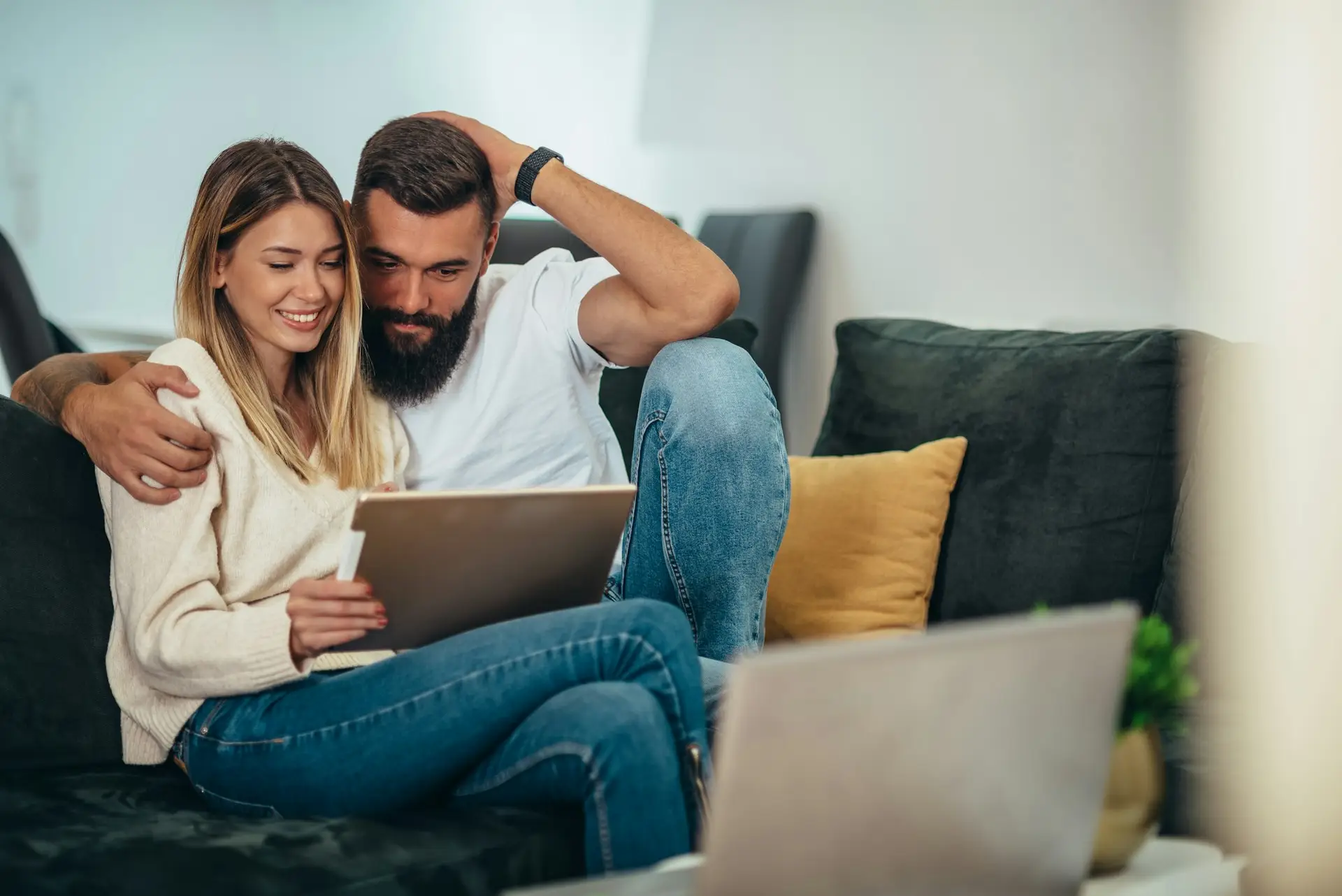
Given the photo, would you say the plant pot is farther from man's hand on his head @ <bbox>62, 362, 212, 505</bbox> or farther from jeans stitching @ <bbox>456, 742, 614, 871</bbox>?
man's hand on his head @ <bbox>62, 362, 212, 505</bbox>

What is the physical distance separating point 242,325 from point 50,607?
0.38 metres

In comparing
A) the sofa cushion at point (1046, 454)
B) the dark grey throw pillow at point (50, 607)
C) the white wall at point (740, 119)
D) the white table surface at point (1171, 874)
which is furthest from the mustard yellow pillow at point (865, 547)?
the dark grey throw pillow at point (50, 607)

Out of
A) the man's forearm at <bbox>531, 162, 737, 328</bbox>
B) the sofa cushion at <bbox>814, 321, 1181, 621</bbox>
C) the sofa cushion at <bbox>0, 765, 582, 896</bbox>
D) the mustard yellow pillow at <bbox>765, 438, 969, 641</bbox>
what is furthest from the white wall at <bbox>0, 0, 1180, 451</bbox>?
the sofa cushion at <bbox>0, 765, 582, 896</bbox>

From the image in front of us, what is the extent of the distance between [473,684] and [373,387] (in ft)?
1.96

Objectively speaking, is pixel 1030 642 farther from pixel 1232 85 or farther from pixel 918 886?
pixel 1232 85

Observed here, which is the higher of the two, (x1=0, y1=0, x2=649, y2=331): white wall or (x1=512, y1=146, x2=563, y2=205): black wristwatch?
(x1=0, y1=0, x2=649, y2=331): white wall

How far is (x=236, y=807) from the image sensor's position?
130 centimetres

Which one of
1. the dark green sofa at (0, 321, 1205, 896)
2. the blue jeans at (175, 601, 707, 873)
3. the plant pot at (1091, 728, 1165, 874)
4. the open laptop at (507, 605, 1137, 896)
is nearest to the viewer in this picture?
the open laptop at (507, 605, 1137, 896)

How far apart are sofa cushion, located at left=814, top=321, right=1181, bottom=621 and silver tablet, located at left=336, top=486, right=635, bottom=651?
724 millimetres

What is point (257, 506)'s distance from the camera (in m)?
1.39

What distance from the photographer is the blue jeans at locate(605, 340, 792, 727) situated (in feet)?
5.29

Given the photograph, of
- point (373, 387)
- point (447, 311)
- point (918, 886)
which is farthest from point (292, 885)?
point (447, 311)

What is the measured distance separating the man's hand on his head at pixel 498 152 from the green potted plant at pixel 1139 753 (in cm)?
110

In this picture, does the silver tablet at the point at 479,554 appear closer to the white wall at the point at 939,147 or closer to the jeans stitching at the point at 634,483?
the jeans stitching at the point at 634,483
